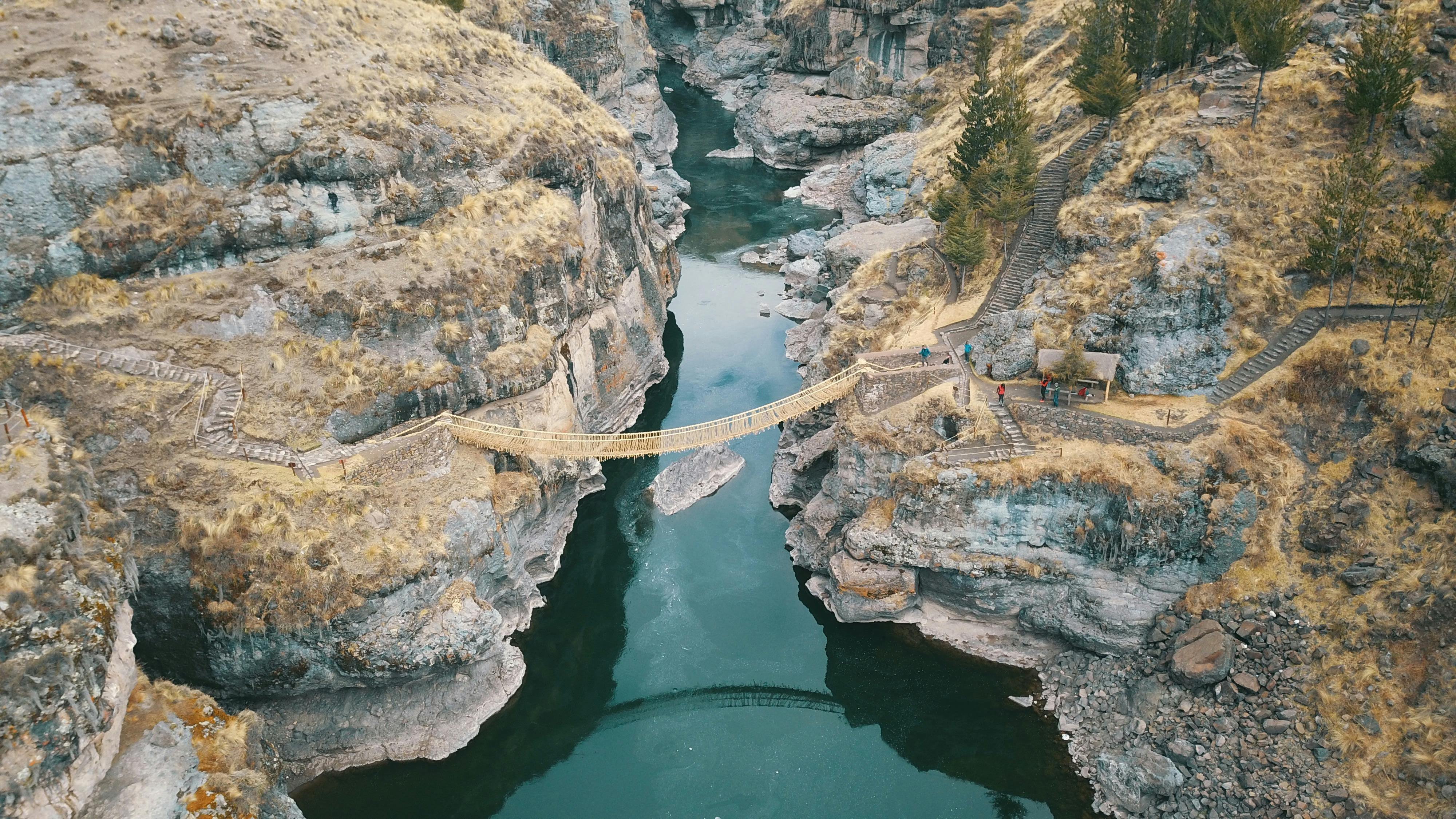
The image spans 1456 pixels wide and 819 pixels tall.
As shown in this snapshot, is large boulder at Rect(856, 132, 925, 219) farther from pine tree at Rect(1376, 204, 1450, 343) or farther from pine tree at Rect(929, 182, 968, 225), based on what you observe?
pine tree at Rect(1376, 204, 1450, 343)

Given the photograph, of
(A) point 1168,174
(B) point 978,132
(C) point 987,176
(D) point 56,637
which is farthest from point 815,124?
(D) point 56,637

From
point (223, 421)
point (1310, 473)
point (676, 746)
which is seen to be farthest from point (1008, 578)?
point (223, 421)

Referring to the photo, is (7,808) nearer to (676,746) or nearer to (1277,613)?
(676,746)

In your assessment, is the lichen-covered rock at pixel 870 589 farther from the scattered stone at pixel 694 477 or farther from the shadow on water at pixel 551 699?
the scattered stone at pixel 694 477

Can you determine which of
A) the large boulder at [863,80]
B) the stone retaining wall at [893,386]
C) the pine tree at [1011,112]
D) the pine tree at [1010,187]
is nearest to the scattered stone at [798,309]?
the pine tree at [1011,112]

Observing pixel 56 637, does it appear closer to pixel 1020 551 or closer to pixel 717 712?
pixel 717 712

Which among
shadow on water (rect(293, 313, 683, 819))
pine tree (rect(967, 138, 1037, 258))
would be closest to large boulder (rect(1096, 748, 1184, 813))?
shadow on water (rect(293, 313, 683, 819))

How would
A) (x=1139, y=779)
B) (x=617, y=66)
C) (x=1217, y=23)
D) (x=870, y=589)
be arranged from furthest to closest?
1. (x=617, y=66)
2. (x=1217, y=23)
3. (x=870, y=589)
4. (x=1139, y=779)
